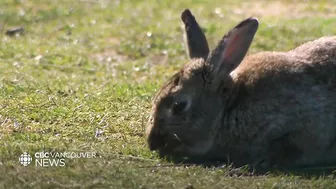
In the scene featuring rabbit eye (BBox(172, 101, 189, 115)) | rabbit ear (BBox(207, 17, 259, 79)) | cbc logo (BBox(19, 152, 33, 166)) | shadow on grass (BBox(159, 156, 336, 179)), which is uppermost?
rabbit ear (BBox(207, 17, 259, 79))

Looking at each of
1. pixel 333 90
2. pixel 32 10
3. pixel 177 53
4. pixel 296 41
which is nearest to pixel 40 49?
pixel 177 53

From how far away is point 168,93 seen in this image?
6656 millimetres

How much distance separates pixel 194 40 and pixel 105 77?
2784 mm

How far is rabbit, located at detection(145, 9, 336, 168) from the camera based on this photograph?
6527 mm

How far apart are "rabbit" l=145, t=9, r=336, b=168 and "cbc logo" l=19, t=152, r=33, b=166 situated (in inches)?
40.7

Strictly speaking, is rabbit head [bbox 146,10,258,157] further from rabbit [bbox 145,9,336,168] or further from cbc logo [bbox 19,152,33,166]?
cbc logo [bbox 19,152,33,166]

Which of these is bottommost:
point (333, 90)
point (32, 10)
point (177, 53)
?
point (333, 90)

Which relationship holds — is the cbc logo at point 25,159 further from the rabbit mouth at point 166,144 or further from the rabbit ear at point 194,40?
the rabbit ear at point 194,40

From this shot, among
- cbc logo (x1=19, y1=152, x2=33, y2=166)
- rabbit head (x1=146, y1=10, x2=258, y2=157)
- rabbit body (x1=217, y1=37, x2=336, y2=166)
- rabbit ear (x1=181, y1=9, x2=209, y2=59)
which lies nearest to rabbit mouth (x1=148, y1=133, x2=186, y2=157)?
rabbit head (x1=146, y1=10, x2=258, y2=157)

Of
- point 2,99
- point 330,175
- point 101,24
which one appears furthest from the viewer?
point 101,24

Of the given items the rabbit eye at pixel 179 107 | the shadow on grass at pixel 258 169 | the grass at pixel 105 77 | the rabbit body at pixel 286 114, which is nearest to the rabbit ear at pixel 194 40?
the rabbit body at pixel 286 114

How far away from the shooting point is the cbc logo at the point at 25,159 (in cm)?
611

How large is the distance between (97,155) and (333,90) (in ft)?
6.71

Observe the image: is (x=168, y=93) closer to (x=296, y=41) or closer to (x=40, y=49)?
(x=40, y=49)
